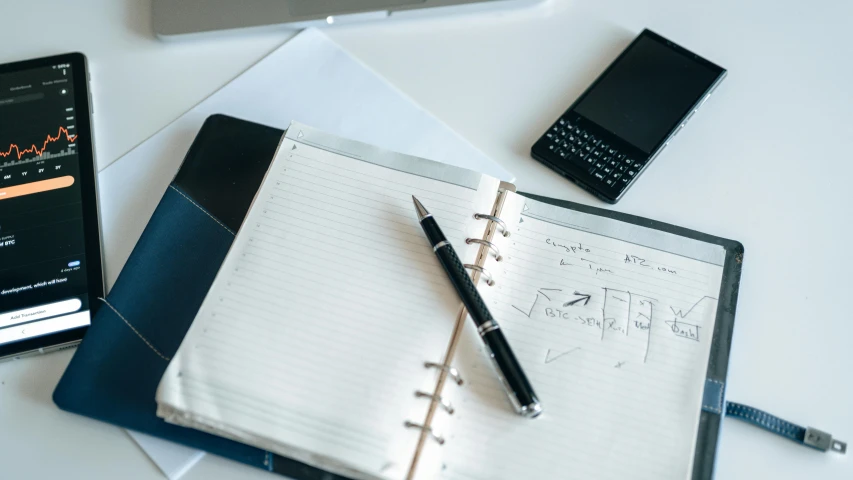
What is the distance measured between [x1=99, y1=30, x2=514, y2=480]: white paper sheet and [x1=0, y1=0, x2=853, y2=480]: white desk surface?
0.02m

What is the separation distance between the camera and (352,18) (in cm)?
79

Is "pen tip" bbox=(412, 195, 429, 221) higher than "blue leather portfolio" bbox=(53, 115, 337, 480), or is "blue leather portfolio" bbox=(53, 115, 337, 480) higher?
"pen tip" bbox=(412, 195, 429, 221)

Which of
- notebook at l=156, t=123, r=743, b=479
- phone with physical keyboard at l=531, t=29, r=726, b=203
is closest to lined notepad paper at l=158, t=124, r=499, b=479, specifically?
notebook at l=156, t=123, r=743, b=479

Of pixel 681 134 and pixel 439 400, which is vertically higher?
pixel 681 134

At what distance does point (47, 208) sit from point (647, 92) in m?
0.64

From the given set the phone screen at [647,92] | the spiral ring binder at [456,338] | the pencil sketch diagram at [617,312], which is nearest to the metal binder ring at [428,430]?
the spiral ring binder at [456,338]

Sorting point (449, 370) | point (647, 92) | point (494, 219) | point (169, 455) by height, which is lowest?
point (169, 455)

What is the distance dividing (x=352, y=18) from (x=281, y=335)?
425mm

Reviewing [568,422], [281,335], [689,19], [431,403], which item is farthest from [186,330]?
[689,19]

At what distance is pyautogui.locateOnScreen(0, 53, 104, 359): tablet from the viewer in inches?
23.5

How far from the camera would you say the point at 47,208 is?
0.65m

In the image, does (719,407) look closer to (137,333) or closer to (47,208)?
(137,333)

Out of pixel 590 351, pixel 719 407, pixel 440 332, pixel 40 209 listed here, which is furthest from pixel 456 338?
pixel 40 209

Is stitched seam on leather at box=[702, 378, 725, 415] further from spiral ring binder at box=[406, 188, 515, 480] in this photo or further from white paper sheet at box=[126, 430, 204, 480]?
white paper sheet at box=[126, 430, 204, 480]
